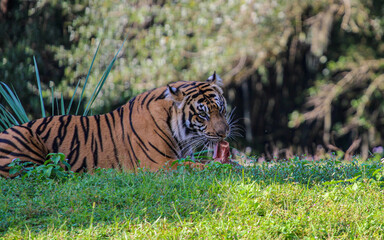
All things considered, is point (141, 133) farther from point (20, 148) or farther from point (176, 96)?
point (20, 148)

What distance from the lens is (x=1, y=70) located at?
11250mm

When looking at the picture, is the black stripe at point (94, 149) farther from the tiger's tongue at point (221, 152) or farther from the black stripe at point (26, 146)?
the tiger's tongue at point (221, 152)

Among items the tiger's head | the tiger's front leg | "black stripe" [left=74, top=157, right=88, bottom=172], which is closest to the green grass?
the tiger's front leg

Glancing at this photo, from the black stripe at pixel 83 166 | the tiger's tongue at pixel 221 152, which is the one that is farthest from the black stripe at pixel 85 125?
the tiger's tongue at pixel 221 152

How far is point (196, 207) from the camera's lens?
13.6ft

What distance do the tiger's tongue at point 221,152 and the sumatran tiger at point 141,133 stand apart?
6 cm

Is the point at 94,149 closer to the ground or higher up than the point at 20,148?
closer to the ground

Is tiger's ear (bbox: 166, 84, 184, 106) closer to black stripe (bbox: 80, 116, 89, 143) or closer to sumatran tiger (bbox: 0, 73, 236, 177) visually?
sumatran tiger (bbox: 0, 73, 236, 177)

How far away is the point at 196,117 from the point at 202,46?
18.4 feet

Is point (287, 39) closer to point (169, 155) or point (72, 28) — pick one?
point (72, 28)

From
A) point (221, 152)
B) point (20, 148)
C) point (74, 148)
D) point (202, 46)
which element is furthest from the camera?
point (202, 46)

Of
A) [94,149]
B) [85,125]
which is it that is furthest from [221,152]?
[85,125]

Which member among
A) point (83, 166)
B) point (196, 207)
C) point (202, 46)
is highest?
point (202, 46)

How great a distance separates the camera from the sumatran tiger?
5629 mm
